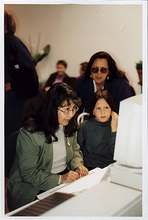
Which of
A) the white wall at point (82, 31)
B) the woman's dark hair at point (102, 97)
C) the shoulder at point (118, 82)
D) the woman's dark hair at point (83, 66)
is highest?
the white wall at point (82, 31)

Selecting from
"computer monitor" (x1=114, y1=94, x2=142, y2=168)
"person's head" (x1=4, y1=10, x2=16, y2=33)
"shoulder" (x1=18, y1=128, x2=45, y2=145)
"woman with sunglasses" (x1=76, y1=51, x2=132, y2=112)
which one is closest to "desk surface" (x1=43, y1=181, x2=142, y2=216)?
"computer monitor" (x1=114, y1=94, x2=142, y2=168)

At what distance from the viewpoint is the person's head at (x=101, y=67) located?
1643 millimetres

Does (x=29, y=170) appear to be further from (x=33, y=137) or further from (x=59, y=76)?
A: (x=59, y=76)

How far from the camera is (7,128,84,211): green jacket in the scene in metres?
1.54

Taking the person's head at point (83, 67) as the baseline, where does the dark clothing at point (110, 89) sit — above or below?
below

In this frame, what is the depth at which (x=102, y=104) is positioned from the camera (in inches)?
64.9

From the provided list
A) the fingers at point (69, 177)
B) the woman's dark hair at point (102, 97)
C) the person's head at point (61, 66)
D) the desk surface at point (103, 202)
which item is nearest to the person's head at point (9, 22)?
the person's head at point (61, 66)

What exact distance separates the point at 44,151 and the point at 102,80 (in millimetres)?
630

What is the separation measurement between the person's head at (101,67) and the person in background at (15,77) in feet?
1.27

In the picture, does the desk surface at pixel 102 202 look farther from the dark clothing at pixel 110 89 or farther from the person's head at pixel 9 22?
the person's head at pixel 9 22

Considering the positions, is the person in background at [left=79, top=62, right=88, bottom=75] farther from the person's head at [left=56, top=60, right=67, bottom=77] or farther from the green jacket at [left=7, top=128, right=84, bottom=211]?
the green jacket at [left=7, top=128, right=84, bottom=211]

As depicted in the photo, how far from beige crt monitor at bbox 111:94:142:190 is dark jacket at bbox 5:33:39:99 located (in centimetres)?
67

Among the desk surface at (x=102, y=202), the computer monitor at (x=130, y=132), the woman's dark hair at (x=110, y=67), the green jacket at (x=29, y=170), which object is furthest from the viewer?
the woman's dark hair at (x=110, y=67)

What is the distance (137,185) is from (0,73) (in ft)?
3.68
